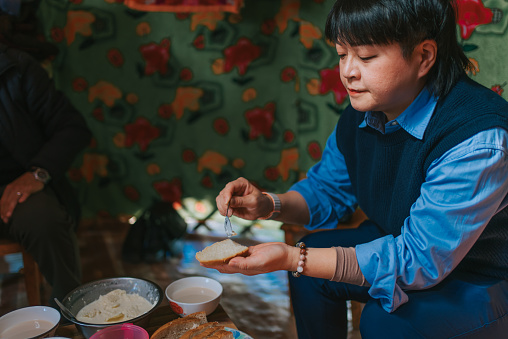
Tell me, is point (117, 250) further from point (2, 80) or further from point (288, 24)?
point (288, 24)

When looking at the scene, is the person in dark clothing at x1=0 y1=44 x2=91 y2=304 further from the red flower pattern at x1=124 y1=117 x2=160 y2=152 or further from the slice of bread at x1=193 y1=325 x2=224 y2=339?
the slice of bread at x1=193 y1=325 x2=224 y2=339

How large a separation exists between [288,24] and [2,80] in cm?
148

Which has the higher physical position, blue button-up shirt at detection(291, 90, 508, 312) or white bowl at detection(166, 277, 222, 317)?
blue button-up shirt at detection(291, 90, 508, 312)

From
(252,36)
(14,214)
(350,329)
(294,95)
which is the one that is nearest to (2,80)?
(14,214)

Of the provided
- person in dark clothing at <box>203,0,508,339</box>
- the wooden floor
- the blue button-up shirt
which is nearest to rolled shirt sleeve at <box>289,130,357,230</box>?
person in dark clothing at <box>203,0,508,339</box>

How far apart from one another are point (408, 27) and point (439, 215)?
15.9 inches

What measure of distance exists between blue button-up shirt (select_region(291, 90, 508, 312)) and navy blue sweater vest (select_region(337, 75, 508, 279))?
3cm

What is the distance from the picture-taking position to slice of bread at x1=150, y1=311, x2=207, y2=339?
0.99 meters

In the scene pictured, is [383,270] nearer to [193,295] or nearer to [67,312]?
[193,295]

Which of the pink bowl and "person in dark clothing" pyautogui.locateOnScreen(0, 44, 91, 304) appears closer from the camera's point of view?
the pink bowl

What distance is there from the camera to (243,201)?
4.22 ft

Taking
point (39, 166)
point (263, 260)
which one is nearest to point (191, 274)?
point (39, 166)

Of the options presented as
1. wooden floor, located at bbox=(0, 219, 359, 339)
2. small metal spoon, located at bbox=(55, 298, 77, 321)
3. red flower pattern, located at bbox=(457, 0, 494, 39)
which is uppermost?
red flower pattern, located at bbox=(457, 0, 494, 39)

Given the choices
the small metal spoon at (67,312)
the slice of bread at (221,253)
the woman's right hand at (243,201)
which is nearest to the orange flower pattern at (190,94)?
the woman's right hand at (243,201)
